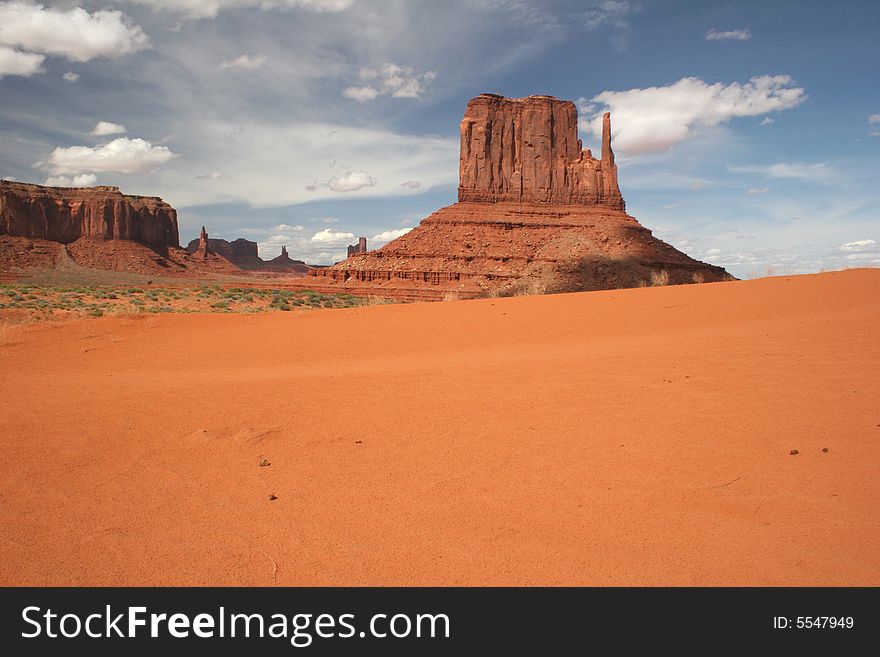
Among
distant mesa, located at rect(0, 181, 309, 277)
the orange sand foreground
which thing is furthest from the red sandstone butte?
distant mesa, located at rect(0, 181, 309, 277)

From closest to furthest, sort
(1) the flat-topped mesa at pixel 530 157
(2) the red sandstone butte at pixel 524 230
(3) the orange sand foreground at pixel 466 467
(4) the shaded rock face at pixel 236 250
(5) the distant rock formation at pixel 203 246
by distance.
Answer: (3) the orange sand foreground at pixel 466 467
(2) the red sandstone butte at pixel 524 230
(1) the flat-topped mesa at pixel 530 157
(5) the distant rock formation at pixel 203 246
(4) the shaded rock face at pixel 236 250

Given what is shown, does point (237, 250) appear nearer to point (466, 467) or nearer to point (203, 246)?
point (203, 246)

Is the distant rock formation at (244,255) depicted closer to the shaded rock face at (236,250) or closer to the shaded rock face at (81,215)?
the shaded rock face at (236,250)

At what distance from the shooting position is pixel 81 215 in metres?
95.9

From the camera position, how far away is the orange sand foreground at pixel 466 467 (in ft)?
9.30

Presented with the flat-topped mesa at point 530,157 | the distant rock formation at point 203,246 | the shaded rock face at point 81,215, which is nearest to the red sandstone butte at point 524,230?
the flat-topped mesa at point 530,157

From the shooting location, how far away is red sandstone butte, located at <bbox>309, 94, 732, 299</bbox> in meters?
51.0

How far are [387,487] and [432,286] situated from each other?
47313mm

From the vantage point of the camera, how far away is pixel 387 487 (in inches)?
150

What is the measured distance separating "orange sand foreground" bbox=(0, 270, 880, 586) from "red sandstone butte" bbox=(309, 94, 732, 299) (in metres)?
30.2

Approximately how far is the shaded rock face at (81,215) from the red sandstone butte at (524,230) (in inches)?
2365

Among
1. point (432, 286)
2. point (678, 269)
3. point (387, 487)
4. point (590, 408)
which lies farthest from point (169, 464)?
point (678, 269)

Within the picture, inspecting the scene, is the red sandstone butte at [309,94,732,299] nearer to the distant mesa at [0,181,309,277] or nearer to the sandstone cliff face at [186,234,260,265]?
the distant mesa at [0,181,309,277]
